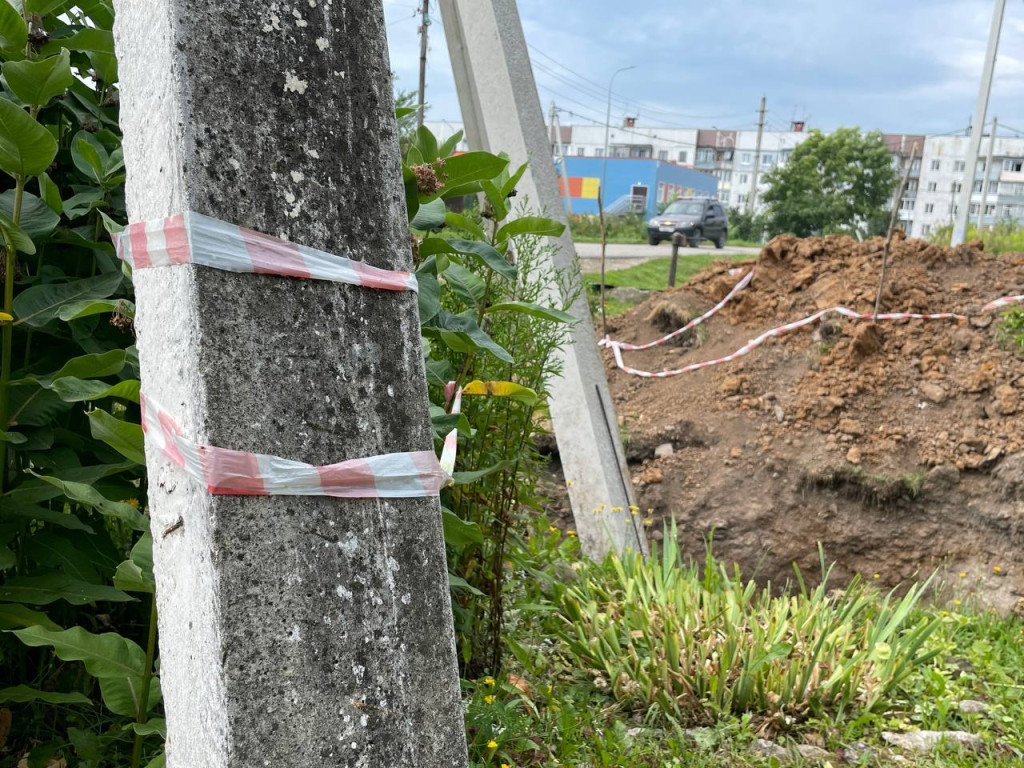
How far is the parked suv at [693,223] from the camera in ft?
92.8

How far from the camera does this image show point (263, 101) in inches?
43.8

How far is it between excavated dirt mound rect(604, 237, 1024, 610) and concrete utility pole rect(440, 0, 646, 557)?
0.68 m

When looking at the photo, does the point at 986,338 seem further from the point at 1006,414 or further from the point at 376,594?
the point at 376,594

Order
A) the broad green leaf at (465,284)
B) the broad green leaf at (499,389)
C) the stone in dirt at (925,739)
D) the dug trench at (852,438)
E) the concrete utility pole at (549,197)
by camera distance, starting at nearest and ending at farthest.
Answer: the broad green leaf at (499,389) < the broad green leaf at (465,284) < the stone in dirt at (925,739) < the concrete utility pole at (549,197) < the dug trench at (852,438)

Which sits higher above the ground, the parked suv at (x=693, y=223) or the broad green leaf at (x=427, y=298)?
the broad green leaf at (x=427, y=298)

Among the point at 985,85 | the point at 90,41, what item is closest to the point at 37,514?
the point at 90,41

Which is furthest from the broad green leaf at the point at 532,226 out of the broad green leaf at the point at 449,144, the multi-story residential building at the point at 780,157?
the multi-story residential building at the point at 780,157

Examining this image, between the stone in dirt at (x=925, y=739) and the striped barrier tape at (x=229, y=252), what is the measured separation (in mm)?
2548

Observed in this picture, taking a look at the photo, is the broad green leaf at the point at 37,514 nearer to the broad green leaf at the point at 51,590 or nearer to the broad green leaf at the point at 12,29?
the broad green leaf at the point at 51,590

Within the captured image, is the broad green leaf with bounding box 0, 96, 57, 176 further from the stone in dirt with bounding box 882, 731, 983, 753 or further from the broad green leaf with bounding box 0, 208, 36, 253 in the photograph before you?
the stone in dirt with bounding box 882, 731, 983, 753

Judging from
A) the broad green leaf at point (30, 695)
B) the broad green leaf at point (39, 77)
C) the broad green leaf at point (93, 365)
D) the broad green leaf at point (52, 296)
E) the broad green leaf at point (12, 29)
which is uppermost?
the broad green leaf at point (12, 29)

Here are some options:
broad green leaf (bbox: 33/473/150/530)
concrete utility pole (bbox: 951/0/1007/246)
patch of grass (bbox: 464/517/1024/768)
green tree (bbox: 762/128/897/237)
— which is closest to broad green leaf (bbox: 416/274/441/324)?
broad green leaf (bbox: 33/473/150/530)

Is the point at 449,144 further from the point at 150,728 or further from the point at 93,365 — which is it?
the point at 150,728

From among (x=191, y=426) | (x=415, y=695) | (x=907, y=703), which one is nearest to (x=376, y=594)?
(x=415, y=695)
